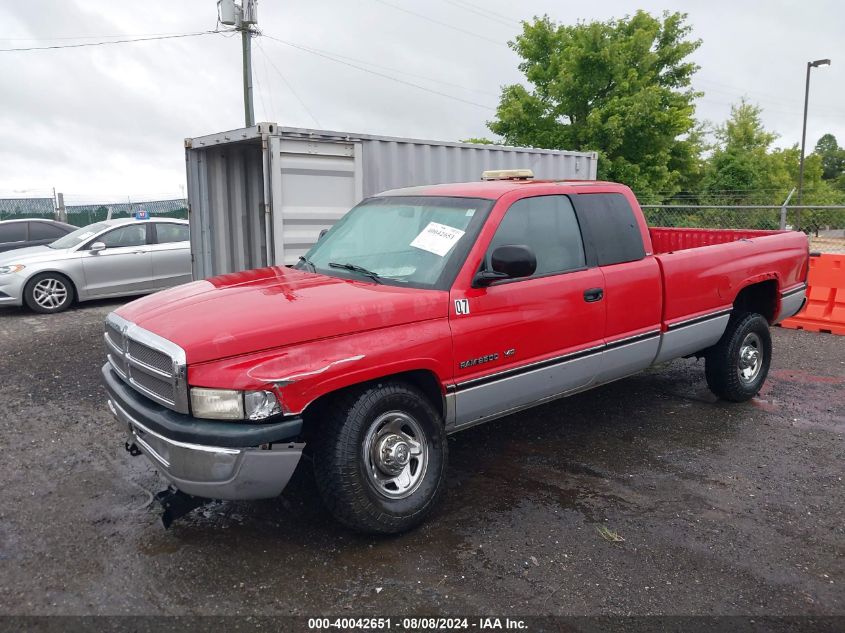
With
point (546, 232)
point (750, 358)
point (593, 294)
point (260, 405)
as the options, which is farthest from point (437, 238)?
point (750, 358)

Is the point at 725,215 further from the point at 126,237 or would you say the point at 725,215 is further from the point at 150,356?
the point at 150,356

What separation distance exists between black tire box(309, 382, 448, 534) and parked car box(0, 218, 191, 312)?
29.1 ft

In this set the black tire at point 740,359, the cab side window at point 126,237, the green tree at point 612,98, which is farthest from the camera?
the green tree at point 612,98

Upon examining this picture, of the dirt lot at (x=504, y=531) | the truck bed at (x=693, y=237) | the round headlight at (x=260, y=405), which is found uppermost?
the truck bed at (x=693, y=237)

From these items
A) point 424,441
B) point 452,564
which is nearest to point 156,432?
point 424,441

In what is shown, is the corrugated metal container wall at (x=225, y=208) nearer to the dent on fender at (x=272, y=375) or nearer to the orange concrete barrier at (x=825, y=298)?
the dent on fender at (x=272, y=375)

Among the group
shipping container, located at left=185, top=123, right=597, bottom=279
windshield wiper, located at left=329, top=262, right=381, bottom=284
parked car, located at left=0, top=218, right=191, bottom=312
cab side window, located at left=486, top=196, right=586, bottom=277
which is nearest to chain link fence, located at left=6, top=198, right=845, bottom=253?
shipping container, located at left=185, top=123, right=597, bottom=279

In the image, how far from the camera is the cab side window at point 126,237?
1138 cm

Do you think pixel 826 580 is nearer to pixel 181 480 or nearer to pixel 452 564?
pixel 452 564

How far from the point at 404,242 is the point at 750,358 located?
3.57m

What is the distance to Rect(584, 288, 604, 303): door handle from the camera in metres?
4.62

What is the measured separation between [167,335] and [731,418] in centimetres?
461

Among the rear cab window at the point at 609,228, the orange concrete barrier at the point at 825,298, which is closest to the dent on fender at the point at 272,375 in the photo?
the rear cab window at the point at 609,228

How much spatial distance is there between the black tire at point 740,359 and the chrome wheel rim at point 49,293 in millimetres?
9492
